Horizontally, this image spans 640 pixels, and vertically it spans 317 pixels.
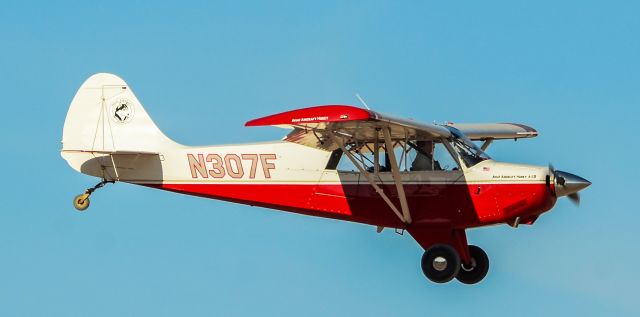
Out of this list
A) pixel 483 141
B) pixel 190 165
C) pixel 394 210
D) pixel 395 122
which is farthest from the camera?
pixel 483 141

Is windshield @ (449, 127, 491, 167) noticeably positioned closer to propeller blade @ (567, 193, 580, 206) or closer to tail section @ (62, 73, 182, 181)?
propeller blade @ (567, 193, 580, 206)

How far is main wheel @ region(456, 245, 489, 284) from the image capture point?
18.4 m

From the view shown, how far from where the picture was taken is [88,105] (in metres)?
19.8

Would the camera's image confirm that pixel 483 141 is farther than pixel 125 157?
Yes

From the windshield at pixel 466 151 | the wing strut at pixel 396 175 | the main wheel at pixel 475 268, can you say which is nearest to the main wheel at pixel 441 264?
the wing strut at pixel 396 175

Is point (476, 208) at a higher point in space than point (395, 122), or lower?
lower

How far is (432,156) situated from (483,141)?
176 inches

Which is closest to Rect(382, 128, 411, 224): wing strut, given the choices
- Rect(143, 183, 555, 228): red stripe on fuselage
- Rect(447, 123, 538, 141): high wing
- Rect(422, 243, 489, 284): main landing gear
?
Rect(143, 183, 555, 228): red stripe on fuselage

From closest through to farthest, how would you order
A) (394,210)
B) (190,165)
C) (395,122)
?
(395,122) → (394,210) → (190,165)

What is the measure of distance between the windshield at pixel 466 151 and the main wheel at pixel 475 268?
140cm

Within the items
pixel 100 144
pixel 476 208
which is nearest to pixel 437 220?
pixel 476 208

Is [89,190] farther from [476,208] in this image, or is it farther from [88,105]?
[476,208]

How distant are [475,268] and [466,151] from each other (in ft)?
5.77

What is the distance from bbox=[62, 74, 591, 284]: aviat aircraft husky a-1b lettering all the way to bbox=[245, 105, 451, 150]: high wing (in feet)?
0.09
